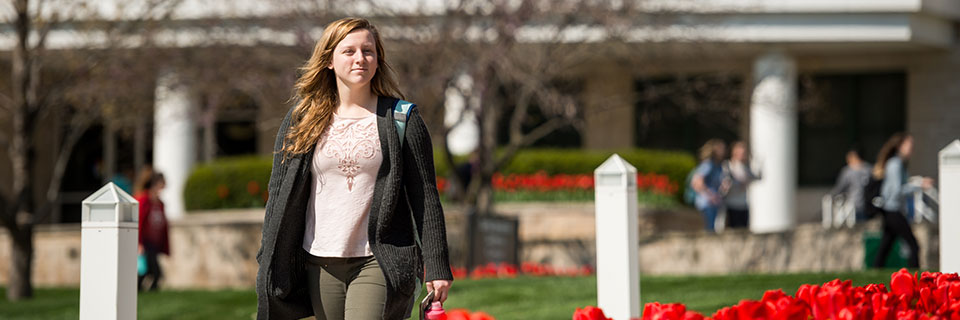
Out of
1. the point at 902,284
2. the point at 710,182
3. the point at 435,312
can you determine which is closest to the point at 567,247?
the point at 710,182

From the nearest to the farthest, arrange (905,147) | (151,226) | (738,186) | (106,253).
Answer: (106,253), (905,147), (151,226), (738,186)

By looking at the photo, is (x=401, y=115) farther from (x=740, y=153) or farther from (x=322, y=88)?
(x=740, y=153)

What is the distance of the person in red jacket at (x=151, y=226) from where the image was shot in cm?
1392

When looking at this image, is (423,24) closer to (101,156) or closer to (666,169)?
(666,169)

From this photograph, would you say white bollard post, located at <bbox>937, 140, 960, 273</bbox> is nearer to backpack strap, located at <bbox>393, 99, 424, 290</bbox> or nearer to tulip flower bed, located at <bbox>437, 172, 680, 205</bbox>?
backpack strap, located at <bbox>393, 99, 424, 290</bbox>

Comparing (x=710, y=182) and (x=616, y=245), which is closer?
(x=616, y=245)

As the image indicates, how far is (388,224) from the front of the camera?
4.43 meters

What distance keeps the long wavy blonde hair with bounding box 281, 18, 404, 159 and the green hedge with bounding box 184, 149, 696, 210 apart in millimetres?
15197

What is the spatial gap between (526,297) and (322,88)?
21.8 feet

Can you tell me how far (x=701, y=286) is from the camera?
1121cm

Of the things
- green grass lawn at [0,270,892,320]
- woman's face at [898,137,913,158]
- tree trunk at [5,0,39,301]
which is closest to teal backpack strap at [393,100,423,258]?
green grass lawn at [0,270,892,320]

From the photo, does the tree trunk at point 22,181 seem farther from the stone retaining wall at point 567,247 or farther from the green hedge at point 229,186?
the green hedge at point 229,186

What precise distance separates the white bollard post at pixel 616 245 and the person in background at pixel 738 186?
421 inches

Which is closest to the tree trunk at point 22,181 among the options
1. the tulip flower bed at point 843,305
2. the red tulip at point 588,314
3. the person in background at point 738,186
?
the person in background at point 738,186
